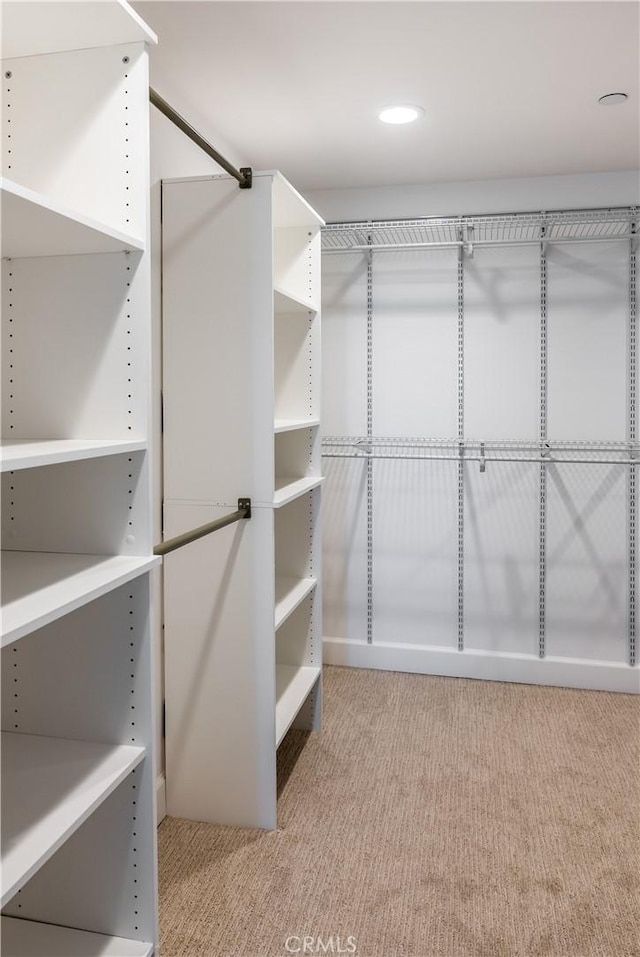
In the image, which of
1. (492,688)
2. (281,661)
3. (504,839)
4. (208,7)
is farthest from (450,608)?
(208,7)

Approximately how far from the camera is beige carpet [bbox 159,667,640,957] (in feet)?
5.61

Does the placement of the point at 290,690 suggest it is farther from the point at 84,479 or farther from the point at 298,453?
the point at 84,479

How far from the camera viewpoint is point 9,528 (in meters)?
1.31

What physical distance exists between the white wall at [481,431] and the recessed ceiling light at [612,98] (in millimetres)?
844

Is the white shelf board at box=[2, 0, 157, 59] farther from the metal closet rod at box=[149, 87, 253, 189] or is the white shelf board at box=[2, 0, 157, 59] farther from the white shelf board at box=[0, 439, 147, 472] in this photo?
the white shelf board at box=[0, 439, 147, 472]

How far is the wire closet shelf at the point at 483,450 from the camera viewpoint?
3143 millimetres

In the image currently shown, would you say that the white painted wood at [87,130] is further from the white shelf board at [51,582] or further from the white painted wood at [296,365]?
the white painted wood at [296,365]

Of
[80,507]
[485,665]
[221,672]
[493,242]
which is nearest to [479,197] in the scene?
[493,242]

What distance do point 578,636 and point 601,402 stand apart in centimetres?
108

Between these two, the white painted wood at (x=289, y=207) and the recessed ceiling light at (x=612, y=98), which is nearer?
the white painted wood at (x=289, y=207)

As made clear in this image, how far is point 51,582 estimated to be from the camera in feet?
3.60

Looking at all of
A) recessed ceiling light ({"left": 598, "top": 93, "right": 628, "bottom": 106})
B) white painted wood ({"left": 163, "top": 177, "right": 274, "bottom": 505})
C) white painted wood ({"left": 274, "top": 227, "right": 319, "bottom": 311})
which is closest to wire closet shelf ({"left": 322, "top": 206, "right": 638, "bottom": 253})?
white painted wood ({"left": 274, "top": 227, "right": 319, "bottom": 311})

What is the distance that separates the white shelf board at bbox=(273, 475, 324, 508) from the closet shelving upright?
2.28 ft

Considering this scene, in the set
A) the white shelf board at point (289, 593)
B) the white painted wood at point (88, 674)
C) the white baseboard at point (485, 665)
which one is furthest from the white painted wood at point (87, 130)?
the white baseboard at point (485, 665)
